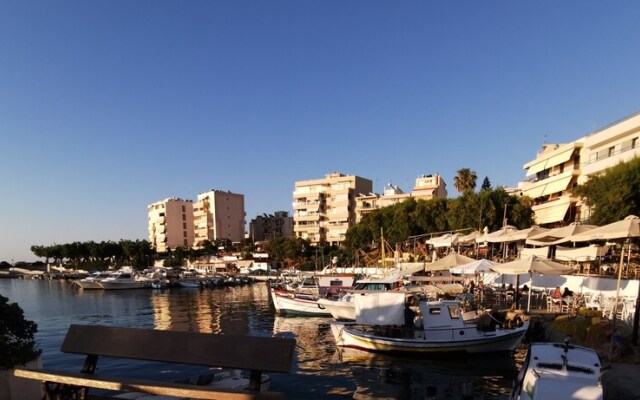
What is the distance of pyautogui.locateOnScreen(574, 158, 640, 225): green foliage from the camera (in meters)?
29.7

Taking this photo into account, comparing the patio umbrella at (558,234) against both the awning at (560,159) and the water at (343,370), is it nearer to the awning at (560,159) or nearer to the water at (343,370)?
the water at (343,370)

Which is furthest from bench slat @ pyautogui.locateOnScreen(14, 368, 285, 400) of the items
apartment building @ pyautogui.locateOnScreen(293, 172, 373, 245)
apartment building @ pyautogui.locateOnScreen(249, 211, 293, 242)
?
apartment building @ pyautogui.locateOnScreen(249, 211, 293, 242)

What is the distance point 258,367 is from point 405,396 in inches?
419

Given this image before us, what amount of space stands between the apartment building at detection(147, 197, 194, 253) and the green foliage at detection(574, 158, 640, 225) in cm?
12453

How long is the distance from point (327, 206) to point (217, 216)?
42.6 metres

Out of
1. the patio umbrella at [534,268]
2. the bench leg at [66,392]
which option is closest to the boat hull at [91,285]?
the patio umbrella at [534,268]

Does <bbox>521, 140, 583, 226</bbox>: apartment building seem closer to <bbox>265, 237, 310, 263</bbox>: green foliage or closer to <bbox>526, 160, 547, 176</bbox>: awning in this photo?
<bbox>526, 160, 547, 176</bbox>: awning

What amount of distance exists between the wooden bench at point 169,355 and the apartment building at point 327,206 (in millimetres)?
98197

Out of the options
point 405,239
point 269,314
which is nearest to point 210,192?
point 405,239

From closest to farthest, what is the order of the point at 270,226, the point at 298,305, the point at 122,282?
the point at 298,305 < the point at 122,282 < the point at 270,226

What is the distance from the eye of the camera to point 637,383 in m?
10.4

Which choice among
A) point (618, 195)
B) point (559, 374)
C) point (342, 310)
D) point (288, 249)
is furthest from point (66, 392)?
point (288, 249)

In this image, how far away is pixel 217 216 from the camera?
13188 cm

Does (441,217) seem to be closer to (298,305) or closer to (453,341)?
(298,305)
